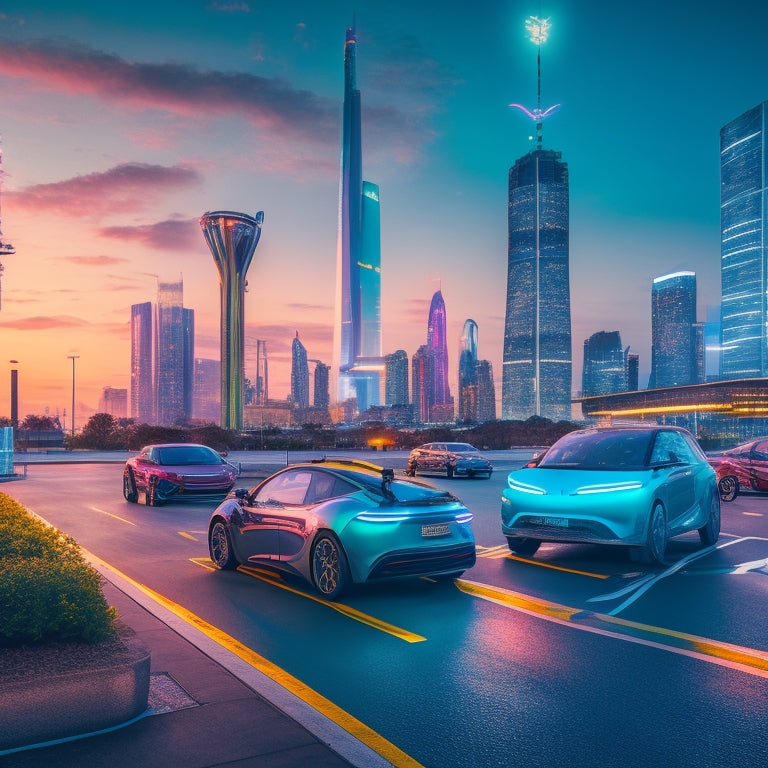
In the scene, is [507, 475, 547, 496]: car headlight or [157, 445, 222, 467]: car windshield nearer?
[507, 475, 547, 496]: car headlight

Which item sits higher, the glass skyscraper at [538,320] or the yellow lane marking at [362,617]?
the glass skyscraper at [538,320]

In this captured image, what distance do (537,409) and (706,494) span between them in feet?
588

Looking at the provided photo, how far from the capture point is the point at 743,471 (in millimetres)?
19438

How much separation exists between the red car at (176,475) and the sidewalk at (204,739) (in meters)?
12.6

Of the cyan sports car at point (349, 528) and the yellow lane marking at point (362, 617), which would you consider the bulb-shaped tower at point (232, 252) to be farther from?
the yellow lane marking at point (362, 617)

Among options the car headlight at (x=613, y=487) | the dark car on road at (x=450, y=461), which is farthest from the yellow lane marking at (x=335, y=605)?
the dark car on road at (x=450, y=461)

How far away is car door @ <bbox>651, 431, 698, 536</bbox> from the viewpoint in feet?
34.2

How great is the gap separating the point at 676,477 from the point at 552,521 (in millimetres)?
2047

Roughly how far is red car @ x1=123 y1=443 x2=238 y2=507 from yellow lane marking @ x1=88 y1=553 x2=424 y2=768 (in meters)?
10.1

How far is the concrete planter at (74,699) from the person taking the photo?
423cm

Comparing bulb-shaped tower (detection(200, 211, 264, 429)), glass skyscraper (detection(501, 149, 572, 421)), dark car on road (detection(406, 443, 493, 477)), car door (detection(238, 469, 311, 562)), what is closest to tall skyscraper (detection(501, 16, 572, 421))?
glass skyscraper (detection(501, 149, 572, 421))

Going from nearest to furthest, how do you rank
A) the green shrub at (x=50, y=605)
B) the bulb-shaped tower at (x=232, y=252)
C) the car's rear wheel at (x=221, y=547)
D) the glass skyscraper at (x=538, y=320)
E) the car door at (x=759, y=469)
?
the green shrub at (x=50, y=605)
the car's rear wheel at (x=221, y=547)
the car door at (x=759, y=469)
the bulb-shaped tower at (x=232, y=252)
the glass skyscraper at (x=538, y=320)

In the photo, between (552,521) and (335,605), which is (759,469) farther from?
(335,605)

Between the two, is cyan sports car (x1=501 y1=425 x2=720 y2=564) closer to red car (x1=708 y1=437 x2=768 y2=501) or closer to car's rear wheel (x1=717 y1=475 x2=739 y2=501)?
car's rear wheel (x1=717 y1=475 x2=739 y2=501)
